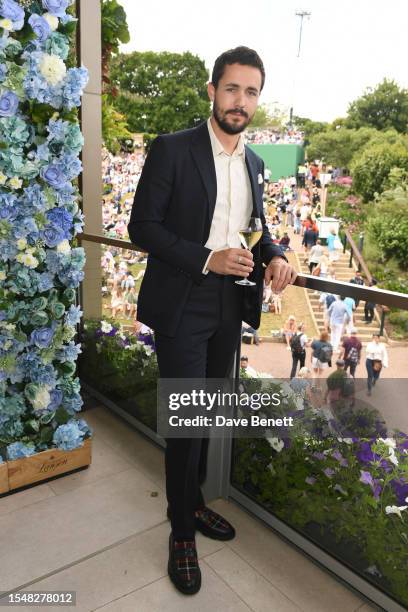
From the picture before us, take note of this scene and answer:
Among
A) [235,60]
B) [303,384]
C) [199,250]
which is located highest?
[235,60]

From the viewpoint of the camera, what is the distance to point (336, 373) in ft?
5.22

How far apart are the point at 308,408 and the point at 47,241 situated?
122 centimetres

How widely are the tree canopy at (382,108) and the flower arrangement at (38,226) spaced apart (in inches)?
1837

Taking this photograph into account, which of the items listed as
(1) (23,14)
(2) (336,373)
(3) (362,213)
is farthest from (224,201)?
(3) (362,213)

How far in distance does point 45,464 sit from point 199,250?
1.42 m

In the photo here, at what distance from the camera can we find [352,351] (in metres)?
1.50

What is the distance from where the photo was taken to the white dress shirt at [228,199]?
150cm

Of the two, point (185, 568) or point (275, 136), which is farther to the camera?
point (275, 136)

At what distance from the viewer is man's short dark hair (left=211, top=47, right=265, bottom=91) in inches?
54.6

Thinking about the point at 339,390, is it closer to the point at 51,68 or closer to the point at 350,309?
the point at 350,309

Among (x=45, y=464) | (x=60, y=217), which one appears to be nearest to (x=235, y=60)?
(x=60, y=217)

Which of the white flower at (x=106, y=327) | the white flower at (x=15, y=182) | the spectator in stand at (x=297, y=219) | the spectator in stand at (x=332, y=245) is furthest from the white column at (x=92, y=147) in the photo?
the spectator in stand at (x=297, y=219)

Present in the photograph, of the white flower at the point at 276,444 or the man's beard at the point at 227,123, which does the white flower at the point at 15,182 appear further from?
the white flower at the point at 276,444

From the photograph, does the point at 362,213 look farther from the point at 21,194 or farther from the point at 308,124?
the point at 21,194
